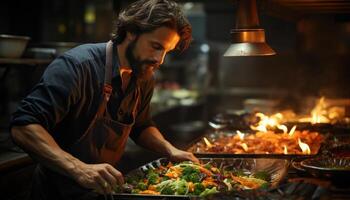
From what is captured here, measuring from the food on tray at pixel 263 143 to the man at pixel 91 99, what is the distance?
149 centimetres

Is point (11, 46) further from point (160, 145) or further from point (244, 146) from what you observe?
point (244, 146)

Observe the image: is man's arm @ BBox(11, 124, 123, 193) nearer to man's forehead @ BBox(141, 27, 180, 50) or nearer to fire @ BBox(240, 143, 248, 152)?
man's forehead @ BBox(141, 27, 180, 50)

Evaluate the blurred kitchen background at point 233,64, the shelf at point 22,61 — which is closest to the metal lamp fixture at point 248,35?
the shelf at point 22,61

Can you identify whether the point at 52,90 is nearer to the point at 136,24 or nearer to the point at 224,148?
the point at 136,24

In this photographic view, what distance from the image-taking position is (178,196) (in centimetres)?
350

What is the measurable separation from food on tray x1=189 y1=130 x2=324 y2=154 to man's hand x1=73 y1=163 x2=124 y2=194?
87.6 inches

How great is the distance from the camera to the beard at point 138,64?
409 cm

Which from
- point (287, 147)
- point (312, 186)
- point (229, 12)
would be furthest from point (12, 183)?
point (229, 12)

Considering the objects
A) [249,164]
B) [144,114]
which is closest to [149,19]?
[144,114]

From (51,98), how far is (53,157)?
1.32ft

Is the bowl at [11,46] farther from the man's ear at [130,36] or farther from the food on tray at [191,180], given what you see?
the food on tray at [191,180]

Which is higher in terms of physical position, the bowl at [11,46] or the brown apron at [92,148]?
the bowl at [11,46]

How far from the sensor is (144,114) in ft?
16.5

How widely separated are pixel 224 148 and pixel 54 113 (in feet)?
8.12
